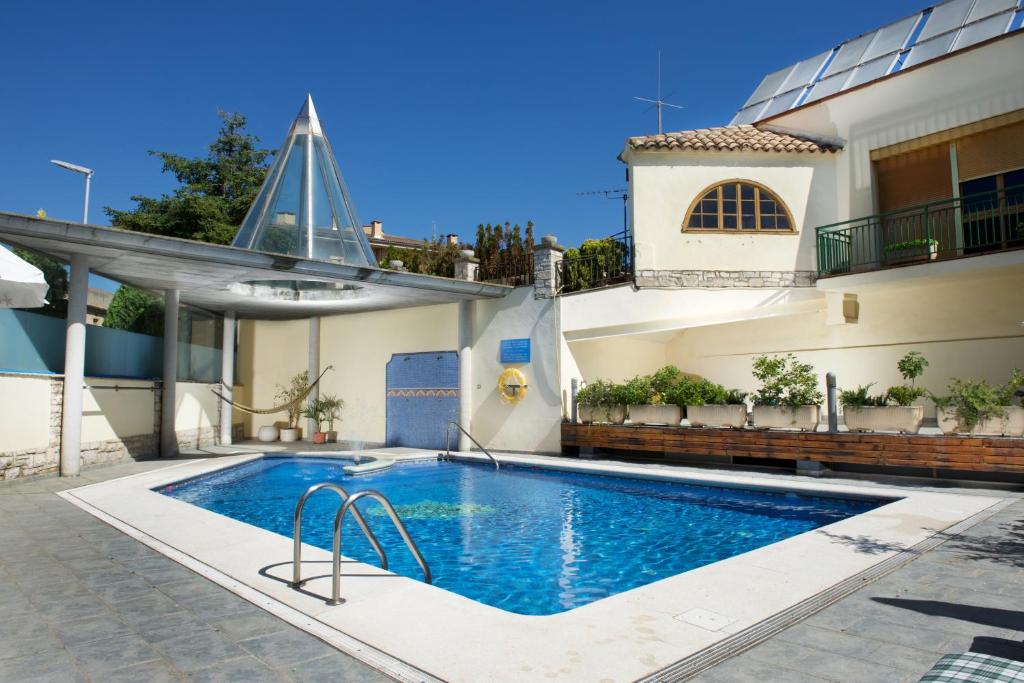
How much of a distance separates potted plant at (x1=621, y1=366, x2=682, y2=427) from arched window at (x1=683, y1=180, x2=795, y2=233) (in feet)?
11.8

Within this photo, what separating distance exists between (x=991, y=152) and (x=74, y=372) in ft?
54.7

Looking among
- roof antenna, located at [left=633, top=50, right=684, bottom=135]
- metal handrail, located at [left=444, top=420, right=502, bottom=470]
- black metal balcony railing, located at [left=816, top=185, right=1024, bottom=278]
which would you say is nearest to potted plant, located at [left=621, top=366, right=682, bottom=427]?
metal handrail, located at [left=444, top=420, right=502, bottom=470]

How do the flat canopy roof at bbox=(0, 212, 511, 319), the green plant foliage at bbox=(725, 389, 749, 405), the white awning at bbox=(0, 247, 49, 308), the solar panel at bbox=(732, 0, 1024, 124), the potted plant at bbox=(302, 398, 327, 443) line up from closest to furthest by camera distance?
the white awning at bbox=(0, 247, 49, 308), the flat canopy roof at bbox=(0, 212, 511, 319), the green plant foliage at bbox=(725, 389, 749, 405), the solar panel at bbox=(732, 0, 1024, 124), the potted plant at bbox=(302, 398, 327, 443)

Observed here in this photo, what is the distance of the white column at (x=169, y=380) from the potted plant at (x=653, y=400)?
9540mm

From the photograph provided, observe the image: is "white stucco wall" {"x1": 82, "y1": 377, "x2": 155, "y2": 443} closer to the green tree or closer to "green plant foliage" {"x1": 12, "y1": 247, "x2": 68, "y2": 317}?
"green plant foliage" {"x1": 12, "y1": 247, "x2": 68, "y2": 317}

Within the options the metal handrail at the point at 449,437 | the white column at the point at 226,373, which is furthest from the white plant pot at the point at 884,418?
the white column at the point at 226,373

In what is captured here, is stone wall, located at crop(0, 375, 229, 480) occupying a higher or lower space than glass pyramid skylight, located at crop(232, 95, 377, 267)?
lower

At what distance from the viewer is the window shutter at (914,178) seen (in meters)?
12.6

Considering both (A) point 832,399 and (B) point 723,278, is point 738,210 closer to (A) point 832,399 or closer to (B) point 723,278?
(B) point 723,278

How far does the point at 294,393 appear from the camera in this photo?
17734mm

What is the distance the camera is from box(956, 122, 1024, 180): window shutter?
38.2 ft

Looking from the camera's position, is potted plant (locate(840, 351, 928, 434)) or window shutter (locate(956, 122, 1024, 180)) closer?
potted plant (locate(840, 351, 928, 434))

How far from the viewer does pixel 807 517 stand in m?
7.74

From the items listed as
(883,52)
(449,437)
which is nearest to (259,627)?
(449,437)
